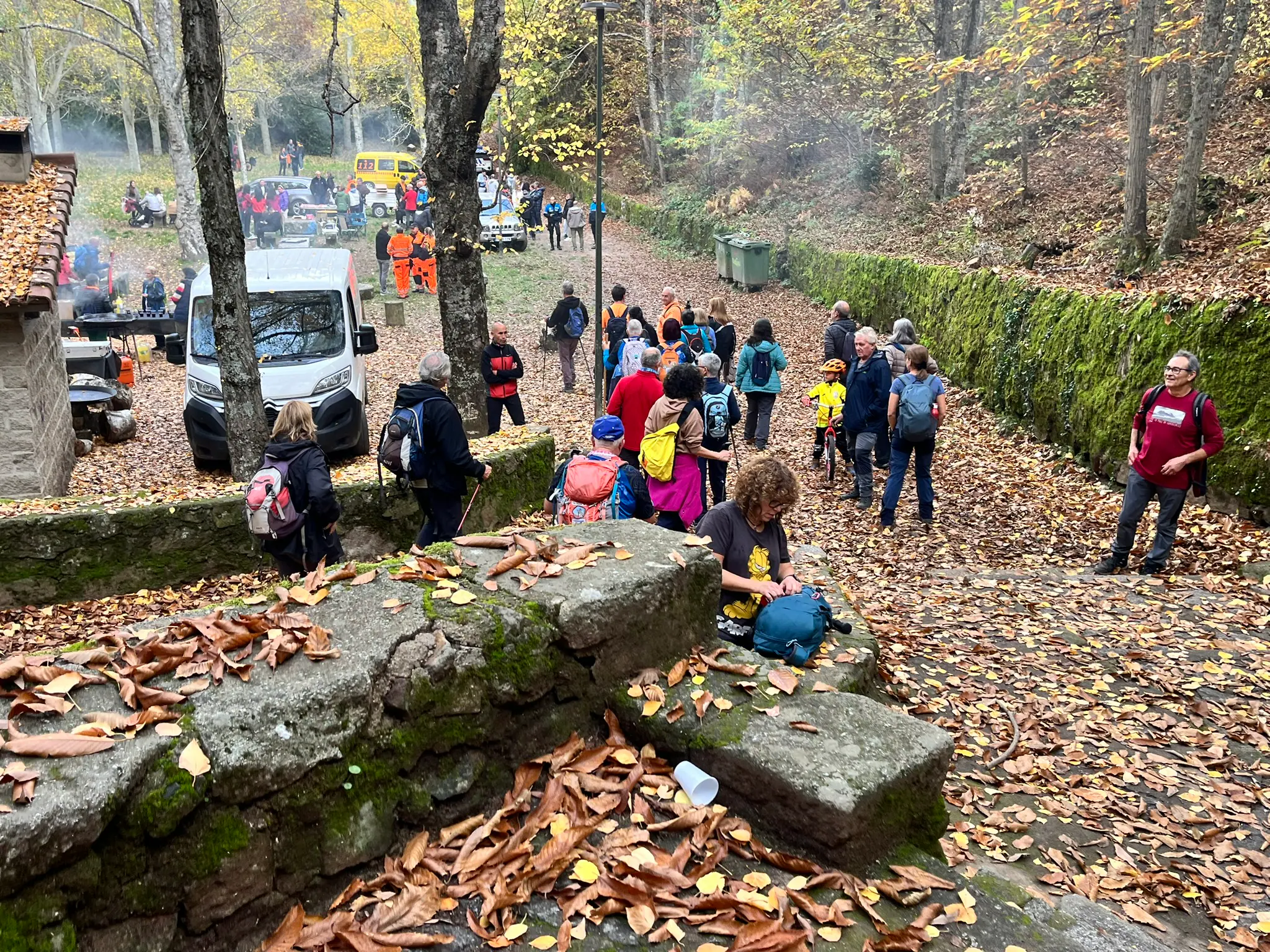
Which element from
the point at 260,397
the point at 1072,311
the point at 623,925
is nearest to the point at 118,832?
the point at 623,925

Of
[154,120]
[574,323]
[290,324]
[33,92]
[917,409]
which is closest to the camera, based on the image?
[917,409]

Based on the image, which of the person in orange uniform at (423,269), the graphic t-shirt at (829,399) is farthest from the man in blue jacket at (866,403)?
the person in orange uniform at (423,269)

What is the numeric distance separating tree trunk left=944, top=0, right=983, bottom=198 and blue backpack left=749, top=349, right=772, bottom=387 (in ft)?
40.4

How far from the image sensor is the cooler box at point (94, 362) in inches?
659

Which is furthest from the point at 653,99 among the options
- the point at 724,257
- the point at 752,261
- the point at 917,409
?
the point at 917,409

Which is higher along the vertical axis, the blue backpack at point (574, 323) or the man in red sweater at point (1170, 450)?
the blue backpack at point (574, 323)

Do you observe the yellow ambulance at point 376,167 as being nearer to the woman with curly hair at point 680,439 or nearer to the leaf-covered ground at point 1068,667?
the leaf-covered ground at point 1068,667

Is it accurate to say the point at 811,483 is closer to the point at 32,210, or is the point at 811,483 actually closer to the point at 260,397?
the point at 260,397

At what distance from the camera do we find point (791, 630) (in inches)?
183

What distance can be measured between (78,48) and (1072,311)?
46.7m

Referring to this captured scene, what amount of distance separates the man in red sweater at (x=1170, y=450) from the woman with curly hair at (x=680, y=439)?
12.6 feet

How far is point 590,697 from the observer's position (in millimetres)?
4066

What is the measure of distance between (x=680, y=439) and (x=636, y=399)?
126cm

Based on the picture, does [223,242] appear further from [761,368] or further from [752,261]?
[752,261]
